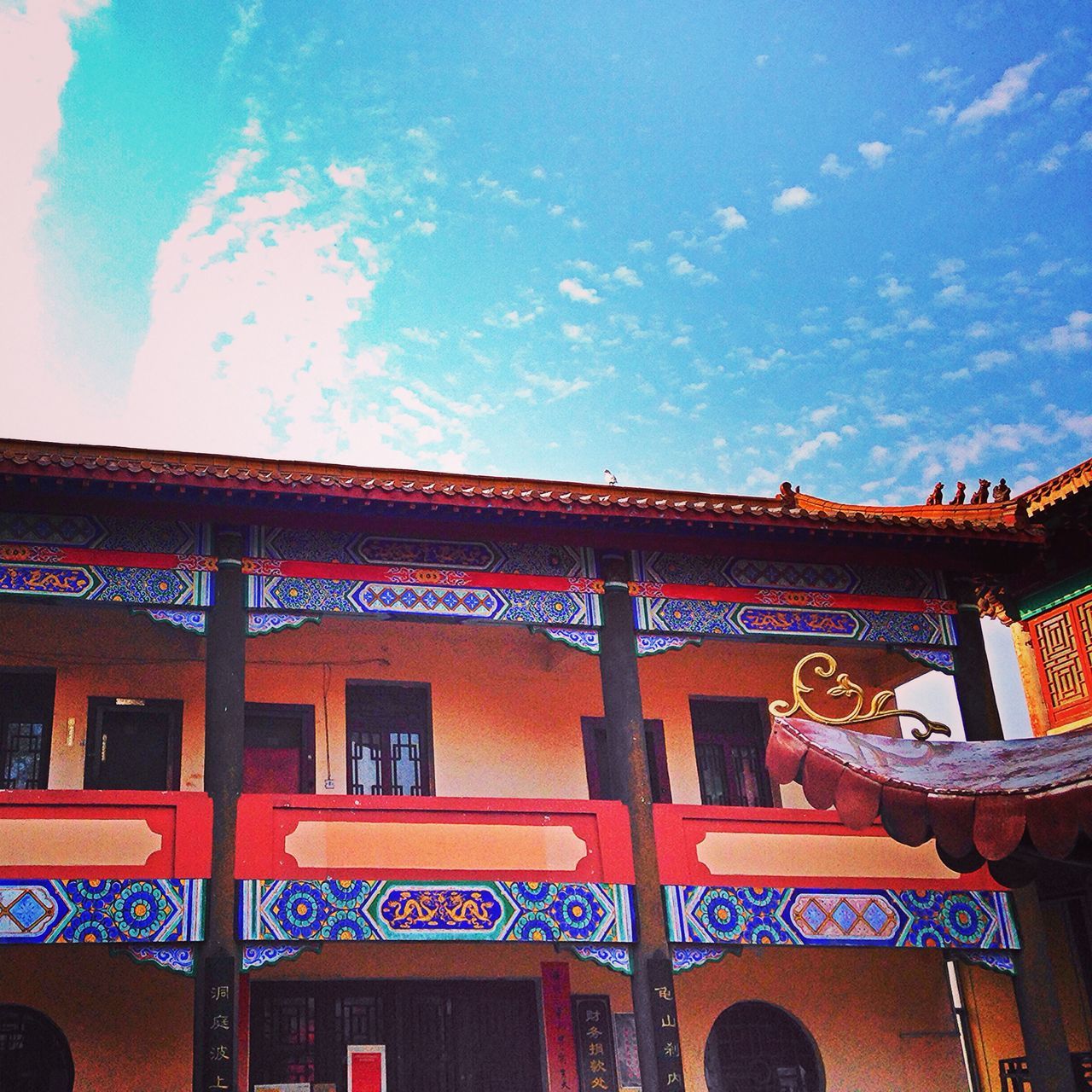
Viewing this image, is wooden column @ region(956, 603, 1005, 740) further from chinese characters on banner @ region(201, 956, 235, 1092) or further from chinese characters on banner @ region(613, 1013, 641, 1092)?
chinese characters on banner @ region(201, 956, 235, 1092)

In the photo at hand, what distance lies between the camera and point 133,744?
12.9 metres

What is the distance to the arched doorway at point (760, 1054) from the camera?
520 inches

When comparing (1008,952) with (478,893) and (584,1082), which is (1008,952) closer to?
(584,1082)

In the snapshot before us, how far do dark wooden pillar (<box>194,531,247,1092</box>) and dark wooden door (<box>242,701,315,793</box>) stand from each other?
2025 mm

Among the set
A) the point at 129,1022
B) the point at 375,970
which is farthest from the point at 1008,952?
the point at 129,1022

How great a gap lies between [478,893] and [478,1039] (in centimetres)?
228

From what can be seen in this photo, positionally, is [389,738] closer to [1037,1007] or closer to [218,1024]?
[218,1024]

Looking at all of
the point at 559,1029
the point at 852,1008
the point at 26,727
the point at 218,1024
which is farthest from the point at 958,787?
the point at 26,727

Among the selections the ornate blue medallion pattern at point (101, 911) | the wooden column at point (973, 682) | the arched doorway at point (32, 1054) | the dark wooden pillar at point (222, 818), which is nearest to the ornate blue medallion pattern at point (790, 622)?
the wooden column at point (973, 682)

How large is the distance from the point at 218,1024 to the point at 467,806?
246 centimetres

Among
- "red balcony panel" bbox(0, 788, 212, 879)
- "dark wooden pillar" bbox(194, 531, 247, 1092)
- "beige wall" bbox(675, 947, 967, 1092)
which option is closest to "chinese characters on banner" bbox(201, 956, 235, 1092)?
"dark wooden pillar" bbox(194, 531, 247, 1092)

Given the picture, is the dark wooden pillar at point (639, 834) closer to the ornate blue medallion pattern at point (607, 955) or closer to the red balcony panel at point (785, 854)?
the ornate blue medallion pattern at point (607, 955)

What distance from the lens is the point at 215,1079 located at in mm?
9953

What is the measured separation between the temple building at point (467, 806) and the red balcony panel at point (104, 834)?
0.02m
